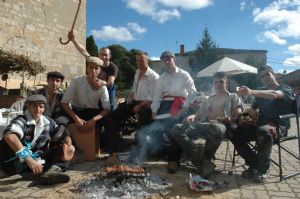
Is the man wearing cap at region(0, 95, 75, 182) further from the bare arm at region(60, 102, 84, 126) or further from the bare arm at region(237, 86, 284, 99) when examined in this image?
the bare arm at region(237, 86, 284, 99)

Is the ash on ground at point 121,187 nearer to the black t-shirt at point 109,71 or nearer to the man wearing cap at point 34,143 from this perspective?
the man wearing cap at point 34,143

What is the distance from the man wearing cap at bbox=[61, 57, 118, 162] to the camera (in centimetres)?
508

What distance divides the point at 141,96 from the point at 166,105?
0.70m

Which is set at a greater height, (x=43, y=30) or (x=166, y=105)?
(x=43, y=30)

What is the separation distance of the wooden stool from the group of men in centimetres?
12

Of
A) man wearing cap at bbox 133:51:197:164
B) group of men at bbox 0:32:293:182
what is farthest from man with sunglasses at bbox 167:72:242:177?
man wearing cap at bbox 133:51:197:164

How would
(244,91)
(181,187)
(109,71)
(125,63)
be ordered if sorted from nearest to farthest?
1. (181,187)
2. (244,91)
3. (109,71)
4. (125,63)

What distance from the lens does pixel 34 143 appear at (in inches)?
154

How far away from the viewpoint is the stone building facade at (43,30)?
12.6 m

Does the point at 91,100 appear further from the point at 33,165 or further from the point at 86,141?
the point at 33,165

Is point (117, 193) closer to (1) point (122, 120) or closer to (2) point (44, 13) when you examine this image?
(1) point (122, 120)

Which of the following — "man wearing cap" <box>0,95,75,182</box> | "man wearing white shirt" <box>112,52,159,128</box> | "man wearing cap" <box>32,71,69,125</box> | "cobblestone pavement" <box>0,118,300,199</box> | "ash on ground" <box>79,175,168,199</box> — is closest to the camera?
"ash on ground" <box>79,175,168,199</box>

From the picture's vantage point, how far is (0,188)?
3629 millimetres

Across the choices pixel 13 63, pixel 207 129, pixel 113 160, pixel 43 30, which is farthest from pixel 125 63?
pixel 207 129
